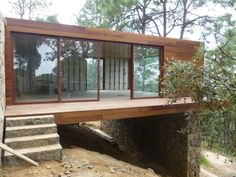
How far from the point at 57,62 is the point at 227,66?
4.33 meters

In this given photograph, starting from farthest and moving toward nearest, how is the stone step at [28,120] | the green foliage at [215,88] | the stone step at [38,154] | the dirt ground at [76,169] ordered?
the green foliage at [215,88] → the stone step at [28,120] → the stone step at [38,154] → the dirt ground at [76,169]

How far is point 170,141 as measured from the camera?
784 cm

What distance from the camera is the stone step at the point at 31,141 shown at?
3.96 metres

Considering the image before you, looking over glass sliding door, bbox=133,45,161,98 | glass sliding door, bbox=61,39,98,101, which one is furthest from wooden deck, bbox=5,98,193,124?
glass sliding door, bbox=133,45,161,98

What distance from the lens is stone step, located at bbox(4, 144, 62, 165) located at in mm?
3676

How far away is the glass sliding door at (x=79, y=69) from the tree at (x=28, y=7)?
1222 cm

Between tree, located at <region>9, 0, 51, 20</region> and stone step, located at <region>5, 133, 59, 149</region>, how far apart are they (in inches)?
613

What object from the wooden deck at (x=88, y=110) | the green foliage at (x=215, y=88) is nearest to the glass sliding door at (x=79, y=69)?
the wooden deck at (x=88, y=110)

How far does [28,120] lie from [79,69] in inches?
126

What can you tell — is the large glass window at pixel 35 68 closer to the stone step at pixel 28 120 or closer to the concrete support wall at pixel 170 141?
the stone step at pixel 28 120

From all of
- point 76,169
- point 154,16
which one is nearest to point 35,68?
point 76,169

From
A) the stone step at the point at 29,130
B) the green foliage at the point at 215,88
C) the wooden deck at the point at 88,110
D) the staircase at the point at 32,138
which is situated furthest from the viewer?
the wooden deck at the point at 88,110

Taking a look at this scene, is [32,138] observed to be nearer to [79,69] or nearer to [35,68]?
[35,68]

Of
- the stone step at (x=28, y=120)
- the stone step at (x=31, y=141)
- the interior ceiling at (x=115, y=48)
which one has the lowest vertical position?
the stone step at (x=31, y=141)
